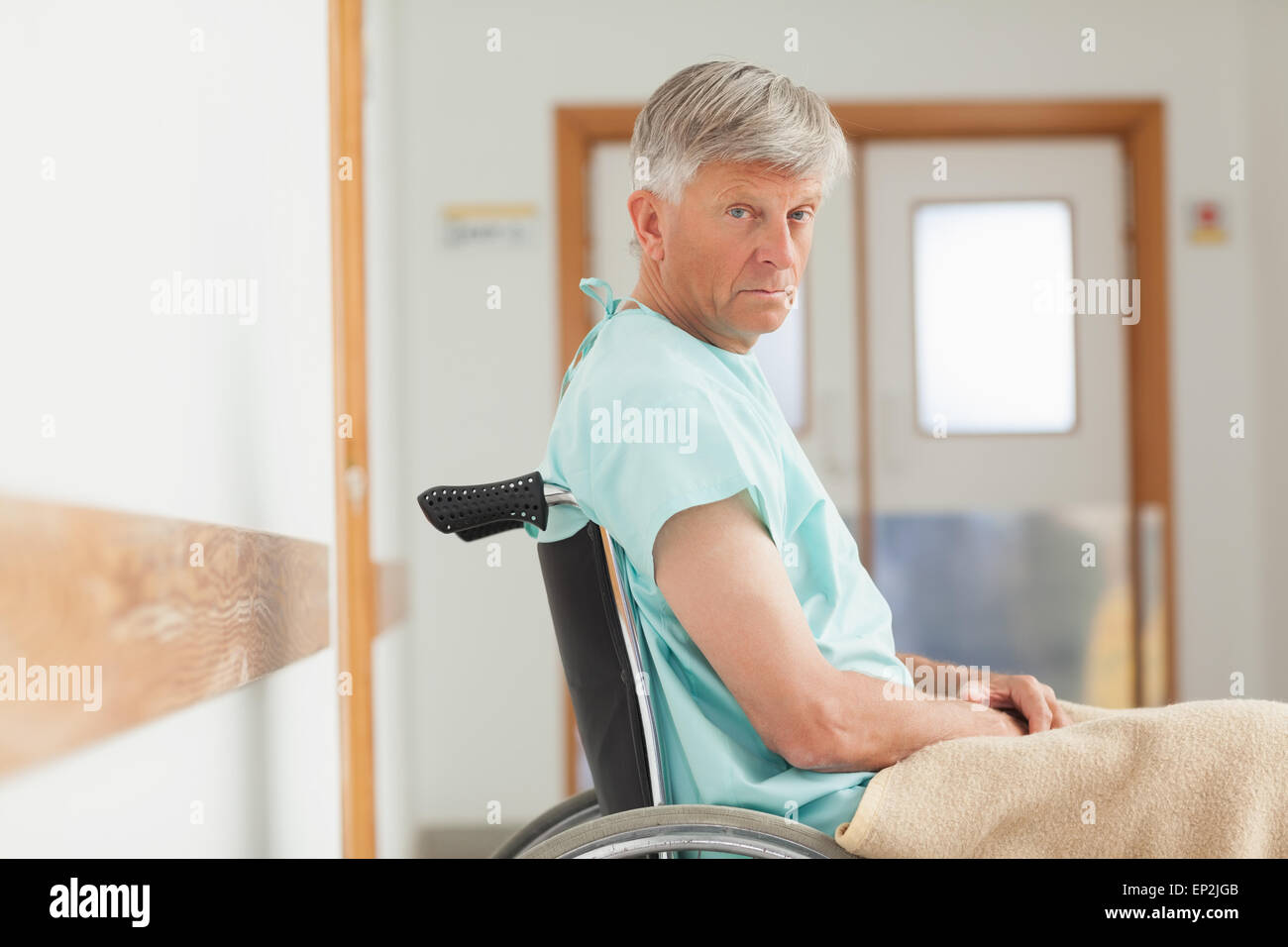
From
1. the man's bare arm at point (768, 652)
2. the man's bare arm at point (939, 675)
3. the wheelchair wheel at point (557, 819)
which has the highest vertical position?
the man's bare arm at point (768, 652)

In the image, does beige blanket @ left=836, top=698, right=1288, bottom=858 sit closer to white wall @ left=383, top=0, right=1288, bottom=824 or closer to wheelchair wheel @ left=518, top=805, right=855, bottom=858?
wheelchair wheel @ left=518, top=805, right=855, bottom=858

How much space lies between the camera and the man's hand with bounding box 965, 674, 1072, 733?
976 millimetres

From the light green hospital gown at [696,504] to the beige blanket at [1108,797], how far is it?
4.4 inches

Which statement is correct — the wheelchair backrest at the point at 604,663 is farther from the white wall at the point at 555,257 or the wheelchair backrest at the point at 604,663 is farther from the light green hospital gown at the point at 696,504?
the white wall at the point at 555,257

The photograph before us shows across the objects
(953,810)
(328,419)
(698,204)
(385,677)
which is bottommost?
(385,677)

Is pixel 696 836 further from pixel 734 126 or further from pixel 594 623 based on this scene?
pixel 734 126

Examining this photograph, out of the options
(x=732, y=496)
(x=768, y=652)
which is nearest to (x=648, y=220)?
(x=732, y=496)

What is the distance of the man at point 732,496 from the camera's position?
88 cm

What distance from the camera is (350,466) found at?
5.93 feet

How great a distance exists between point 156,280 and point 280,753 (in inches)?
25.8

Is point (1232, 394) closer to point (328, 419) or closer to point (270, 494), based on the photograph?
point (328, 419)

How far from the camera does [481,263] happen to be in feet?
9.81

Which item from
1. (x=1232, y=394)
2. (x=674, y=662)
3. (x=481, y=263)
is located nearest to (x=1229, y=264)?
(x=1232, y=394)

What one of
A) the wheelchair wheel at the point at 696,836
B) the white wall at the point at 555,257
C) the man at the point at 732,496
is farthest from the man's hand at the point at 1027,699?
the white wall at the point at 555,257
